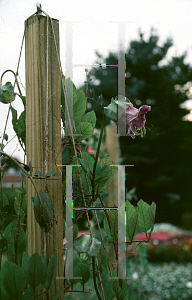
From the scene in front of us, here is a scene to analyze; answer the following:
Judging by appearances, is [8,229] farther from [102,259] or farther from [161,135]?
[161,135]

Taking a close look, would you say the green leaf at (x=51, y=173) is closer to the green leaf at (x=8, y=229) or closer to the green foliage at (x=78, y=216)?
the green foliage at (x=78, y=216)

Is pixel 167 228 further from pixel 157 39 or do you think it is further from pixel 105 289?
pixel 105 289

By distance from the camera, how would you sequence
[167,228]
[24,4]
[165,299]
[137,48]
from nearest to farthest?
[24,4] → [165,299] → [167,228] → [137,48]

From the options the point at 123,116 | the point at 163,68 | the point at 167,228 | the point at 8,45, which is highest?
the point at 163,68

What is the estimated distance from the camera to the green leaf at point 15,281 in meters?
0.27

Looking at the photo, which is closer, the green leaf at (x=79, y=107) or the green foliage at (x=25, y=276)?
the green foliage at (x=25, y=276)

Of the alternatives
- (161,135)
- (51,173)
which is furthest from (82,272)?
(161,135)

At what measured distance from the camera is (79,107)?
40 cm

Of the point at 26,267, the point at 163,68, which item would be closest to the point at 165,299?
the point at 26,267

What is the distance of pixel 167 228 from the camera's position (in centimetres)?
481

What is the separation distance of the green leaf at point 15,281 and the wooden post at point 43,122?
59 mm

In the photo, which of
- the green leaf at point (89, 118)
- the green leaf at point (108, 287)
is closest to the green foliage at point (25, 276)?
the green leaf at point (108, 287)

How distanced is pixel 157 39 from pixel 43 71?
5926 mm

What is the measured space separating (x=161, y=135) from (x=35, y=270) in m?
5.25
